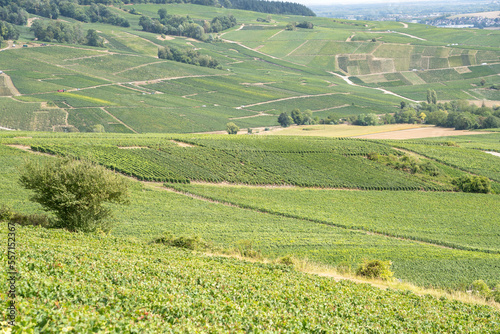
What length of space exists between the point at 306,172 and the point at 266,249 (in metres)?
37.7

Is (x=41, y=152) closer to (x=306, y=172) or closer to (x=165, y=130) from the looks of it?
(x=306, y=172)

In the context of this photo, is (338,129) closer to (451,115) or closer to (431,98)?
(451,115)

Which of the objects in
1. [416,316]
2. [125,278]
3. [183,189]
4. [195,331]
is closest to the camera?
[195,331]

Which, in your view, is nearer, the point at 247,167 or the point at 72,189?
the point at 72,189

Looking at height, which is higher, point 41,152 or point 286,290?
point 286,290

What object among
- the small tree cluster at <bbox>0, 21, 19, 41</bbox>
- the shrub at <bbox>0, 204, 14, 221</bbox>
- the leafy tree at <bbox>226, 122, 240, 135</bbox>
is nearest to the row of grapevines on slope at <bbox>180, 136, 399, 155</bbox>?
the leafy tree at <bbox>226, 122, 240, 135</bbox>

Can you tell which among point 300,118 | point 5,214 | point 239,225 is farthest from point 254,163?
point 300,118

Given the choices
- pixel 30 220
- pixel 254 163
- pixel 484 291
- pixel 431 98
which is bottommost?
pixel 254 163

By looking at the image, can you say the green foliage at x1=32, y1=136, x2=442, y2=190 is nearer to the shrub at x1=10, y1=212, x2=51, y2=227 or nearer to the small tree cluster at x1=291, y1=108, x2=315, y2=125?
the shrub at x1=10, y1=212, x2=51, y2=227

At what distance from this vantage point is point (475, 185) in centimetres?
7600

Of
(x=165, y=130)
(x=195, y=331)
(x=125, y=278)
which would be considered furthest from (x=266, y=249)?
(x=165, y=130)

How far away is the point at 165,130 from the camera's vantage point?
124500mm

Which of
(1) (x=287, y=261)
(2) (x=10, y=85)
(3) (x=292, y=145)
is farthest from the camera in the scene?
(2) (x=10, y=85)

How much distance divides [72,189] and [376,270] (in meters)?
24.5
